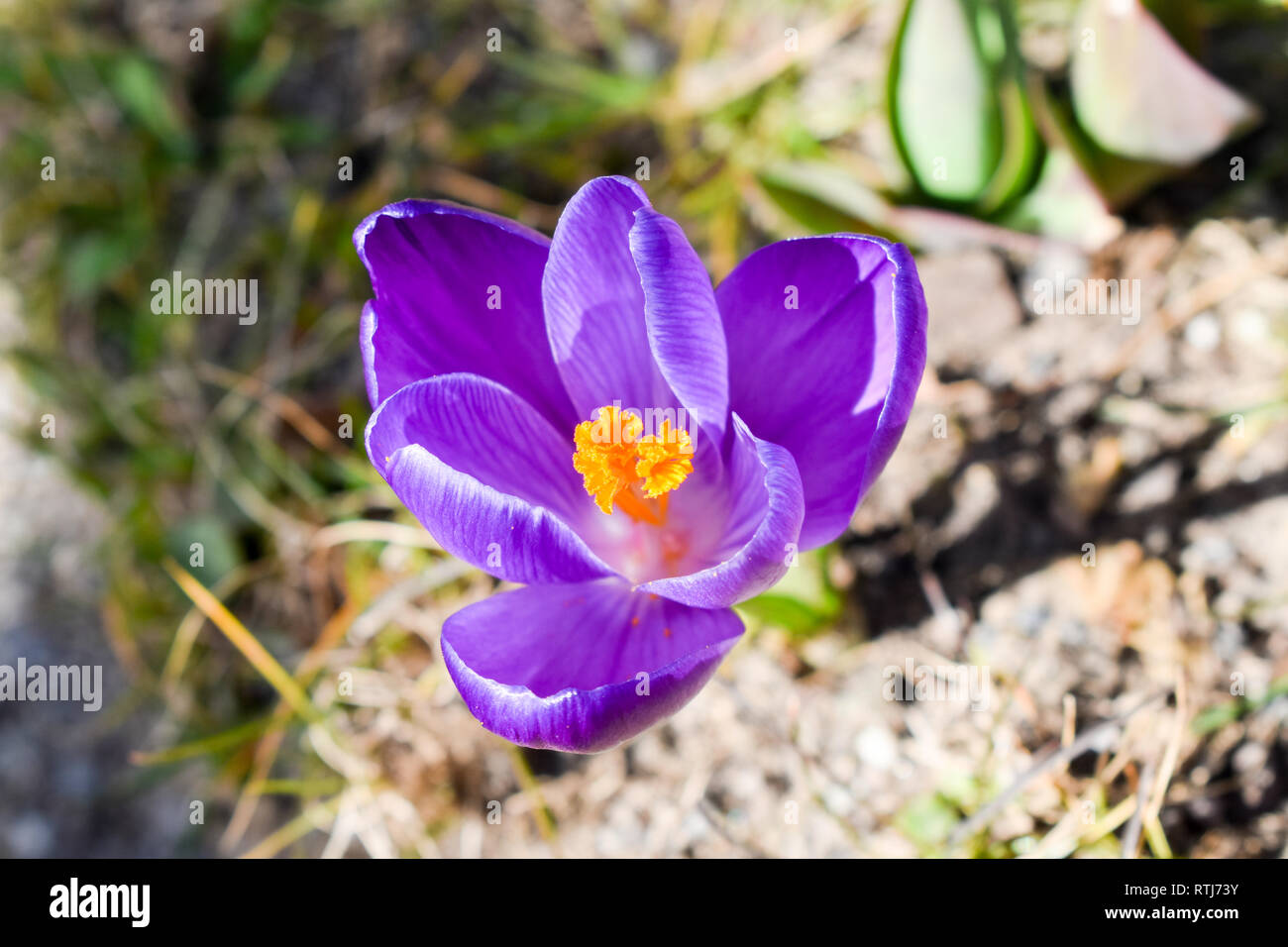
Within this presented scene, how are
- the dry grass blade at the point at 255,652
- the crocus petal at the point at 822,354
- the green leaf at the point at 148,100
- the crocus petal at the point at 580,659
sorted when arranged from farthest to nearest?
1. the green leaf at the point at 148,100
2. the dry grass blade at the point at 255,652
3. the crocus petal at the point at 822,354
4. the crocus petal at the point at 580,659

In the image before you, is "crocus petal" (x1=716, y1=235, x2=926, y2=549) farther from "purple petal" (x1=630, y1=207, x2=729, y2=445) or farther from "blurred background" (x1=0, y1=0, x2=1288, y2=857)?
"blurred background" (x1=0, y1=0, x2=1288, y2=857)

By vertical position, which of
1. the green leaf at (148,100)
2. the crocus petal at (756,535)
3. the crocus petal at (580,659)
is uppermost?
the green leaf at (148,100)

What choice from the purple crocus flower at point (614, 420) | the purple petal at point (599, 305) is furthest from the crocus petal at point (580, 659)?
the purple petal at point (599, 305)

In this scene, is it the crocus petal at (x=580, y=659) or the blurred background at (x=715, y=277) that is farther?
the blurred background at (x=715, y=277)

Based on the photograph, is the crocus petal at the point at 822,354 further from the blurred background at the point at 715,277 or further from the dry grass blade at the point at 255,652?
the dry grass blade at the point at 255,652

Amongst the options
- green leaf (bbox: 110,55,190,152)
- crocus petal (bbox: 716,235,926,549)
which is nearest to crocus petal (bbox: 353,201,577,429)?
crocus petal (bbox: 716,235,926,549)

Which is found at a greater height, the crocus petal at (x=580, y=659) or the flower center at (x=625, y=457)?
the flower center at (x=625, y=457)

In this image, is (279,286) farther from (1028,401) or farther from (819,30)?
(1028,401)
